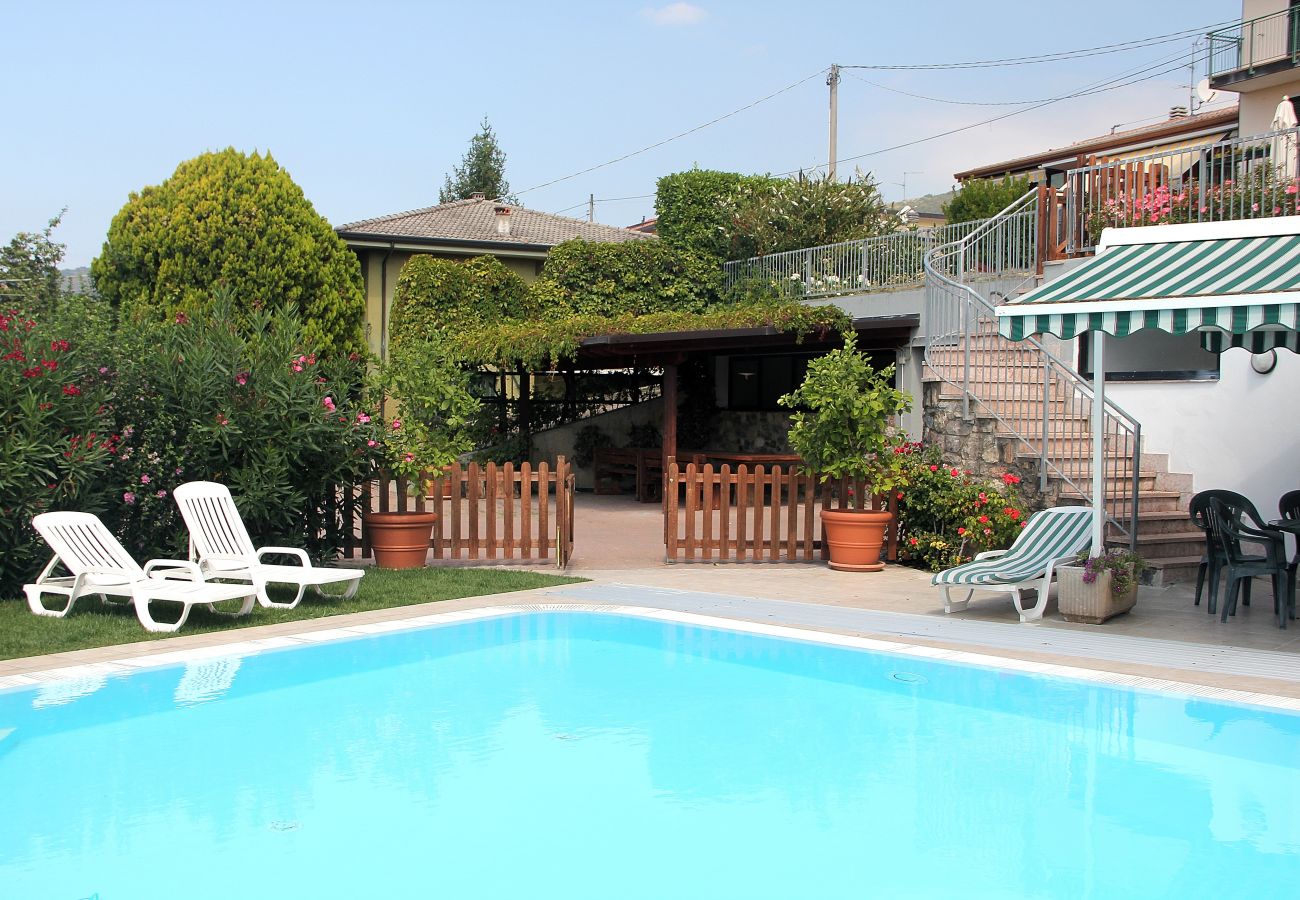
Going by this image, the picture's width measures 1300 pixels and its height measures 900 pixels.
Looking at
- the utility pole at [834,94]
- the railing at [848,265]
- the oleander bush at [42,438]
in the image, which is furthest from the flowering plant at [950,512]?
the utility pole at [834,94]

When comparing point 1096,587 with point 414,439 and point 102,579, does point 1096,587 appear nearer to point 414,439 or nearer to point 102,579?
point 414,439

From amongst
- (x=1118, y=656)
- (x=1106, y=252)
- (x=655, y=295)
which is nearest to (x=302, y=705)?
(x=1118, y=656)

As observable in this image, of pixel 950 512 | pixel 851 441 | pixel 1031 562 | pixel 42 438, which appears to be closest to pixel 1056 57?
pixel 851 441

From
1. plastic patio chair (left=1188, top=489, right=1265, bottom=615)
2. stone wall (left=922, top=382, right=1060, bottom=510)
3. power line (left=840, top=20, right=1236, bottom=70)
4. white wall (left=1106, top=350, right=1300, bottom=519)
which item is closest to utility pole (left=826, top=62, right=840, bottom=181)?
power line (left=840, top=20, right=1236, bottom=70)

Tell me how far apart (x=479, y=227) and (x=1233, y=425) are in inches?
924

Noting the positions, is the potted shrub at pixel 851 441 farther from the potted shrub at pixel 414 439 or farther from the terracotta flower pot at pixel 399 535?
the terracotta flower pot at pixel 399 535

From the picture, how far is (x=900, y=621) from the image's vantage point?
32.3 feet

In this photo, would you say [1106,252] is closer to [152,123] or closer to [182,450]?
[182,450]

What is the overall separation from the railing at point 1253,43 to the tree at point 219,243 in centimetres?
2041

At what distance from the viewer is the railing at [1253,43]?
25188 mm

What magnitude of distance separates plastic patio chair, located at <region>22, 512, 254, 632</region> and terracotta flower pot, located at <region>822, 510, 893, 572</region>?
6.30 m

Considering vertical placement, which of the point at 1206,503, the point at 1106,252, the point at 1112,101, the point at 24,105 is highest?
the point at 1112,101

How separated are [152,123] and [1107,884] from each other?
23.2 m

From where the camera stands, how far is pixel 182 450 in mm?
11062
